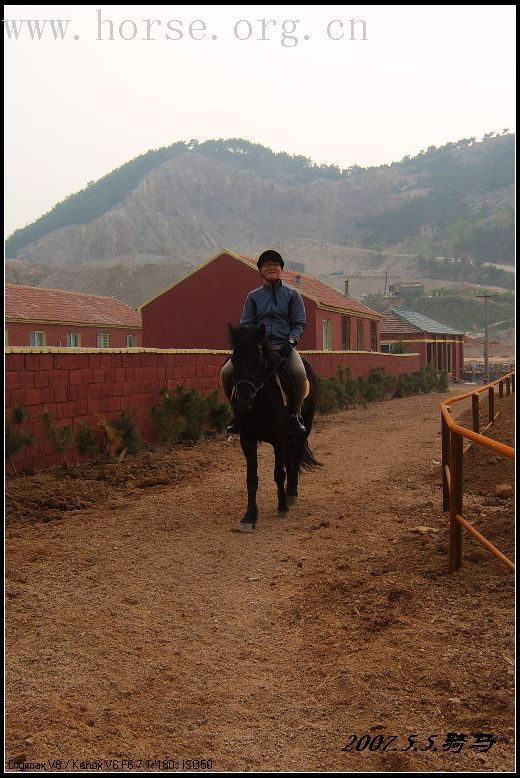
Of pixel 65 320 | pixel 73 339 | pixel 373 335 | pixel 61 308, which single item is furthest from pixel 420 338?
pixel 65 320

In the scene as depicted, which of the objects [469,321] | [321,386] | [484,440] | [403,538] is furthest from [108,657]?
[469,321]

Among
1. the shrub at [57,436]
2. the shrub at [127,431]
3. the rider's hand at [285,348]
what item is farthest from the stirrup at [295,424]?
the shrub at [127,431]

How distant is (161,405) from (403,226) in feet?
631

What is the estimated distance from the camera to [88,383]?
Answer: 35.3 ft

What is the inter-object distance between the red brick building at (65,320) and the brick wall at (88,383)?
17.7 m

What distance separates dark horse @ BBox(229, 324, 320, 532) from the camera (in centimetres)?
651

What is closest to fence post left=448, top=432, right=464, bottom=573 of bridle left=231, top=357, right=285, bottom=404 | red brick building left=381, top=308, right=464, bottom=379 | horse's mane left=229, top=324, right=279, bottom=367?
bridle left=231, top=357, right=285, bottom=404

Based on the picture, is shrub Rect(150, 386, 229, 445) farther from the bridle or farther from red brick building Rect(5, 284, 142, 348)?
red brick building Rect(5, 284, 142, 348)

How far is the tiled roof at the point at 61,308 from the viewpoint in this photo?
109 ft

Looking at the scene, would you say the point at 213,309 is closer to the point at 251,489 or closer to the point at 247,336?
the point at 251,489

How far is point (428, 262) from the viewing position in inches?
6201

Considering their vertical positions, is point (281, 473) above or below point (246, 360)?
below

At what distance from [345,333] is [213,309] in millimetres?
7594

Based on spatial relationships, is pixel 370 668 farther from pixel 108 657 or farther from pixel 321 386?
pixel 321 386
